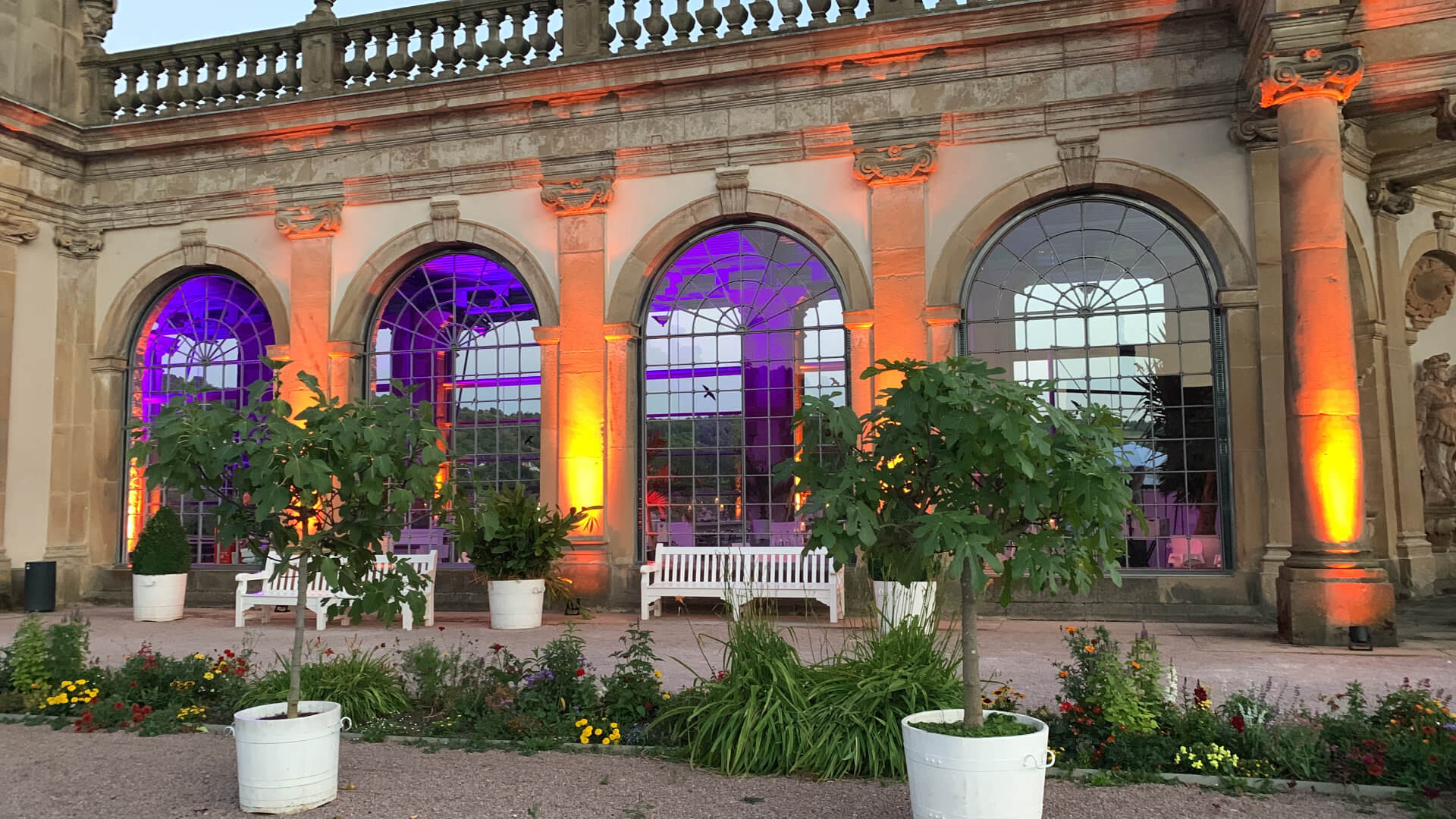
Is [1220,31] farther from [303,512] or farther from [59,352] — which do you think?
[59,352]

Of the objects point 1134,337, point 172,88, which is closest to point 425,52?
point 172,88

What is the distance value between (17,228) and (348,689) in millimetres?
10781

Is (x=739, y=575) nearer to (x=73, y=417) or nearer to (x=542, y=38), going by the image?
(x=542, y=38)

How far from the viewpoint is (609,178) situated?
12688mm

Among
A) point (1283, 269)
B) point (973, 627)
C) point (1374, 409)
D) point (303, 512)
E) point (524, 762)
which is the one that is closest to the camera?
point (973, 627)

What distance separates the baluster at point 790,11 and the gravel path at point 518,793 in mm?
8900

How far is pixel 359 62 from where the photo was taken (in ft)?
44.3

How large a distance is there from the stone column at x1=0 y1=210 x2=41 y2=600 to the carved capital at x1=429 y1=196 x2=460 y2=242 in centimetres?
537

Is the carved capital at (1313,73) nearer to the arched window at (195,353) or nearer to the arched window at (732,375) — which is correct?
the arched window at (732,375)

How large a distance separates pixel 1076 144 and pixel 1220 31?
1683mm

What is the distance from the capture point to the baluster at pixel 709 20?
12320 millimetres

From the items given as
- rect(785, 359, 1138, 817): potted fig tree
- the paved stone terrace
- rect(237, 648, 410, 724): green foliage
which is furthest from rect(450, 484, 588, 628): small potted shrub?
rect(785, 359, 1138, 817): potted fig tree

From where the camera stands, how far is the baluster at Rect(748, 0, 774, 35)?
12.1 m

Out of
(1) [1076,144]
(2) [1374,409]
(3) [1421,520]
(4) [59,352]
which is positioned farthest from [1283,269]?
(4) [59,352]
